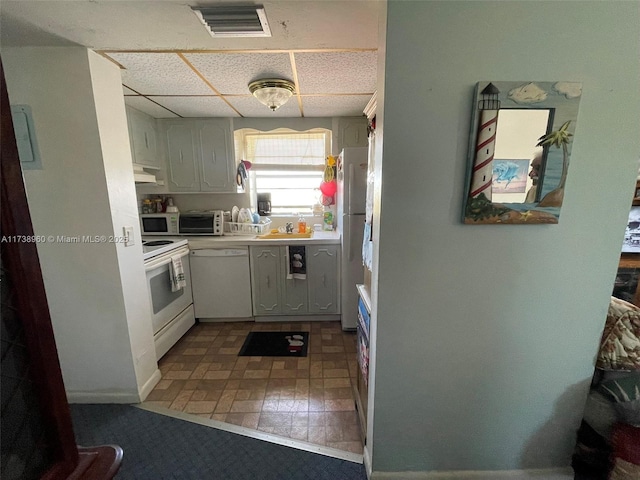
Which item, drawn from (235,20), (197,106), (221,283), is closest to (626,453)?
(235,20)

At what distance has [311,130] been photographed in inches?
116

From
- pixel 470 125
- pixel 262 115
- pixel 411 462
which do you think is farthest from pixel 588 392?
pixel 262 115

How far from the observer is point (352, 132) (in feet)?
9.32

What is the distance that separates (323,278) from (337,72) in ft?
5.98

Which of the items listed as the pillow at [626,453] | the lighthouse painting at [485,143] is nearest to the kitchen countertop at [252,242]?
the lighthouse painting at [485,143]

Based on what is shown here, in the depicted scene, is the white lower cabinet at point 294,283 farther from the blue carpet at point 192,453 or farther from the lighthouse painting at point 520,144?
→ the lighthouse painting at point 520,144

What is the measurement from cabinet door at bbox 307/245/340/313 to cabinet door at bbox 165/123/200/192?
1.56 metres

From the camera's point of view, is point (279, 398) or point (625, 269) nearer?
point (279, 398)

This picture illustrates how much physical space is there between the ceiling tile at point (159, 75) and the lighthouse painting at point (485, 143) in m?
1.64

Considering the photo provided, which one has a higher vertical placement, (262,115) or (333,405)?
(262,115)

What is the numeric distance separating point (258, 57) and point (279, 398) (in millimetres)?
2197

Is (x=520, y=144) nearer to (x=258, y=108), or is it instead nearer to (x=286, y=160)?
(x=258, y=108)

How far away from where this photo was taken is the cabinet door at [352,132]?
9.21 ft

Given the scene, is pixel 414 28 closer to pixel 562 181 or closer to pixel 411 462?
pixel 562 181
